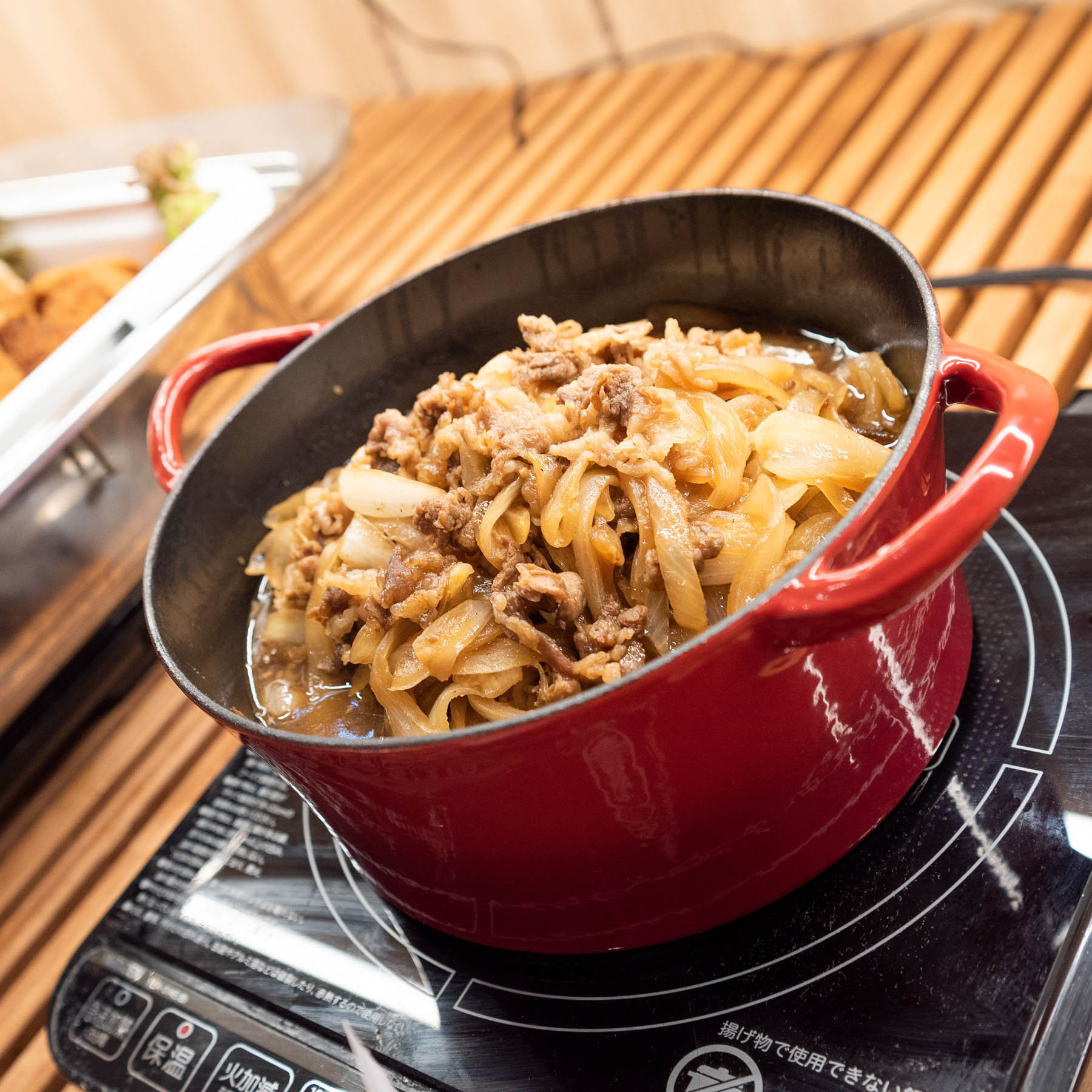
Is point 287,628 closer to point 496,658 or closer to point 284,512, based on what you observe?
point 284,512

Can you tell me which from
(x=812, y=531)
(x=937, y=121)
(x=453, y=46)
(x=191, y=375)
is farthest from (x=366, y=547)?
(x=453, y=46)

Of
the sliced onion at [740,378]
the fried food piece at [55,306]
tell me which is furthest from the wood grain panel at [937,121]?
the fried food piece at [55,306]

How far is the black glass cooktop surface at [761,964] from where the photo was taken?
2.43 feet

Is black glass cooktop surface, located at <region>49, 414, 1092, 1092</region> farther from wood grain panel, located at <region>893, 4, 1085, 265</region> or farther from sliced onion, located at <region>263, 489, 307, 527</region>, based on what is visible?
wood grain panel, located at <region>893, 4, 1085, 265</region>

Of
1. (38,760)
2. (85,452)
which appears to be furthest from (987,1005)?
(85,452)

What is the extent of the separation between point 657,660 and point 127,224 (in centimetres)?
174

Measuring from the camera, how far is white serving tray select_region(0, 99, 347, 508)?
54.5 inches

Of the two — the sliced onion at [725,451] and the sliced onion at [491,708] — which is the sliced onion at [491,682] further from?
the sliced onion at [725,451]

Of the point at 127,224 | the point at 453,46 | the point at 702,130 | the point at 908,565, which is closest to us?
the point at 908,565

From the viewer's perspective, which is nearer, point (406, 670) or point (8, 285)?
point (406, 670)

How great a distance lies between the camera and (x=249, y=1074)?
88 cm

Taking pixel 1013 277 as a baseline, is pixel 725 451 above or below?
above

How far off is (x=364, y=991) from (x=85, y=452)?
2.94 feet

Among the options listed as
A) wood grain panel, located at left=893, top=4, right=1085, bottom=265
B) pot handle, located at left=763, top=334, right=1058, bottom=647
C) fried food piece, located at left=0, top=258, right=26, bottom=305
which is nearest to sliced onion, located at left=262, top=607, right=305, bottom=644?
pot handle, located at left=763, top=334, right=1058, bottom=647
